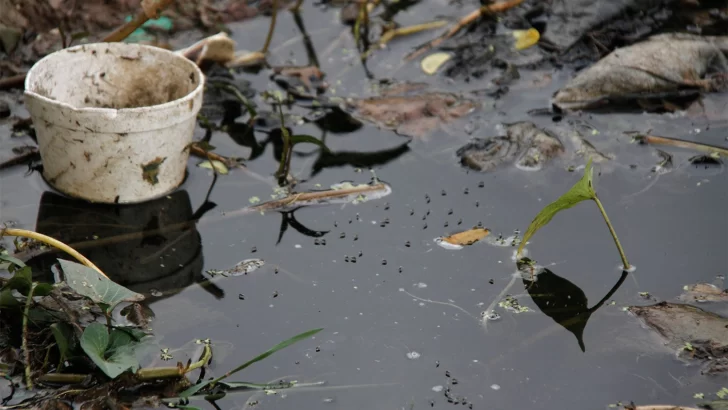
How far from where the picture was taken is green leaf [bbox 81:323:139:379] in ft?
6.29

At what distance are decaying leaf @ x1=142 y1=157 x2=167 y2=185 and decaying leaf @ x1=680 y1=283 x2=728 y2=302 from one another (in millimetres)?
1753

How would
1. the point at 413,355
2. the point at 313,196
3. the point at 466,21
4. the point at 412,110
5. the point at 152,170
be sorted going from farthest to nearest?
the point at 466,21 < the point at 412,110 < the point at 313,196 < the point at 152,170 < the point at 413,355

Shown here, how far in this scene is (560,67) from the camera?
3.75 meters

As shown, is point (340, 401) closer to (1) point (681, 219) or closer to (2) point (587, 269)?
(2) point (587, 269)

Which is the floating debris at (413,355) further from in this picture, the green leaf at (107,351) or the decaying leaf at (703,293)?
the decaying leaf at (703,293)

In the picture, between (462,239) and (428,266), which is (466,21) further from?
(428,266)

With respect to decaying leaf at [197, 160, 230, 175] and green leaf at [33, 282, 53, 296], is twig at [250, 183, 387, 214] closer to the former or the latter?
A: decaying leaf at [197, 160, 230, 175]

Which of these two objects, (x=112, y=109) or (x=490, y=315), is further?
(x=112, y=109)

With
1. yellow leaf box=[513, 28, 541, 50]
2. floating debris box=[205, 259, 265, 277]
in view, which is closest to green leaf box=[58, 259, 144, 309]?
floating debris box=[205, 259, 265, 277]

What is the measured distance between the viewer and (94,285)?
202cm

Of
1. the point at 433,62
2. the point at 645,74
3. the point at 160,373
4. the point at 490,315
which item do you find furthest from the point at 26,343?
the point at 645,74

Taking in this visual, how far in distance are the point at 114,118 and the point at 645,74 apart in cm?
223

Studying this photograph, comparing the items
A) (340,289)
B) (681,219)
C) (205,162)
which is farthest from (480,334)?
(205,162)

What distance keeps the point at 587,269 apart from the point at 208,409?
4.17 ft
